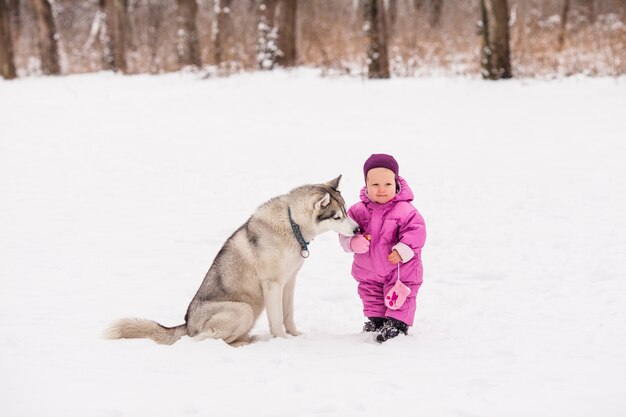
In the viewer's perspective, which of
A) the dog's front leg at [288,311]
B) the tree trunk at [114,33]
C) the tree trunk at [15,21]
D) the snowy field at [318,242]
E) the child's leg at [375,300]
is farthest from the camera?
the tree trunk at [15,21]

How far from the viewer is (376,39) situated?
47.8ft

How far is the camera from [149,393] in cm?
352

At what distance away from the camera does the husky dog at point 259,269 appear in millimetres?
4652

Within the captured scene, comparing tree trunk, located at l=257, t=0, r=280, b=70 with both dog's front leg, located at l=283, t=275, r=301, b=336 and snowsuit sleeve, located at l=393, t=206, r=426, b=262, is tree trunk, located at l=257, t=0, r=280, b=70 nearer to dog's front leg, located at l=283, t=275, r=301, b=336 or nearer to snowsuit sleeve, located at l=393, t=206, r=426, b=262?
dog's front leg, located at l=283, t=275, r=301, b=336

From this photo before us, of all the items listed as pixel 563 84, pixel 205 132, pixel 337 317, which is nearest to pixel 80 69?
pixel 205 132

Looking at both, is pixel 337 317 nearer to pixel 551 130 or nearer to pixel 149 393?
pixel 149 393

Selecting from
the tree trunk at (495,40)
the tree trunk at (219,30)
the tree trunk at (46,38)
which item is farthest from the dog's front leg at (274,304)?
the tree trunk at (46,38)

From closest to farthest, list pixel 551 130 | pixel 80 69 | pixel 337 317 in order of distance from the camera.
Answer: pixel 337 317
pixel 551 130
pixel 80 69

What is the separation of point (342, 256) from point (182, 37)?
13.3 m

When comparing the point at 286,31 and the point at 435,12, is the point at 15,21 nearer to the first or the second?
the point at 286,31

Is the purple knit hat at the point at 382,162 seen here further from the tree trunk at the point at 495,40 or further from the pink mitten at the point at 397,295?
the tree trunk at the point at 495,40

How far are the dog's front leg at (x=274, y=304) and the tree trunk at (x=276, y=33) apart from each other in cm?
1262

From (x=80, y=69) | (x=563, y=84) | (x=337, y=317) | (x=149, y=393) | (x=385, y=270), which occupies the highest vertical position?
(x=80, y=69)

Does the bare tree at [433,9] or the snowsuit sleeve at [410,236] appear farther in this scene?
the bare tree at [433,9]
